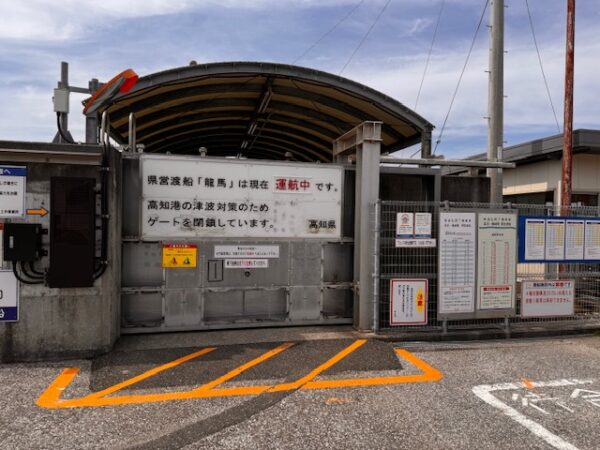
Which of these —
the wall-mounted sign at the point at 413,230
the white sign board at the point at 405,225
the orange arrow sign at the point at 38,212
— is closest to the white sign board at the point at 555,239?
the wall-mounted sign at the point at 413,230

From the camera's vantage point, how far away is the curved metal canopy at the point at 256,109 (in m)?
7.91

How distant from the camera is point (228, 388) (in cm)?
464

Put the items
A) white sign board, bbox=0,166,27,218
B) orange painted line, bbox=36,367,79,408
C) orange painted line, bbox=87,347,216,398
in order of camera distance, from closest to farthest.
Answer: orange painted line, bbox=36,367,79,408
orange painted line, bbox=87,347,216,398
white sign board, bbox=0,166,27,218

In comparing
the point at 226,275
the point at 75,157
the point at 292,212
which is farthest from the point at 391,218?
the point at 75,157

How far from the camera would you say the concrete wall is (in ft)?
17.8

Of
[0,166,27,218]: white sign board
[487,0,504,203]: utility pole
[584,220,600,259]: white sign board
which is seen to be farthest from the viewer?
[487,0,504,203]: utility pole

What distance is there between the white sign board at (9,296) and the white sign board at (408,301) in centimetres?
508

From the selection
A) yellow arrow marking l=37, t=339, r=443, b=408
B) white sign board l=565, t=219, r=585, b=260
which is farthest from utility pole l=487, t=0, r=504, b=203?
yellow arrow marking l=37, t=339, r=443, b=408

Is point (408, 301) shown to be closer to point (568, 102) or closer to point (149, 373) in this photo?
point (149, 373)

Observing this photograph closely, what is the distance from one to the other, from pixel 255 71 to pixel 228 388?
560 centimetres

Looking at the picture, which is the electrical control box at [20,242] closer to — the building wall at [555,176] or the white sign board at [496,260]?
the white sign board at [496,260]

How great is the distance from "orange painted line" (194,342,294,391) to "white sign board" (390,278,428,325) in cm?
168

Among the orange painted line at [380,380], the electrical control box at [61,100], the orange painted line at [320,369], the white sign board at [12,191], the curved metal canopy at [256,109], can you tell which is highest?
the curved metal canopy at [256,109]

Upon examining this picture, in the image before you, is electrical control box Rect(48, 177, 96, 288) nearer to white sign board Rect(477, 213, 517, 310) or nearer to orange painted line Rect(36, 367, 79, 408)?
orange painted line Rect(36, 367, 79, 408)
